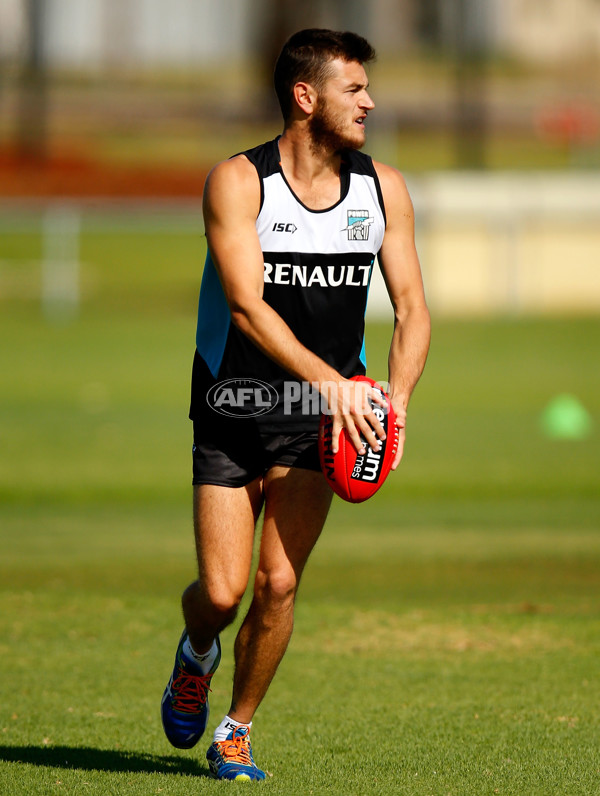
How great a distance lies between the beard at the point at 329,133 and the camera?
15.8 ft

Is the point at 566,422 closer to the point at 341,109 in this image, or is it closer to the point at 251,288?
the point at 341,109

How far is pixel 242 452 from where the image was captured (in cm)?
490

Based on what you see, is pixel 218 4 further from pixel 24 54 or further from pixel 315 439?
pixel 315 439

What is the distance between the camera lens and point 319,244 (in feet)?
15.9

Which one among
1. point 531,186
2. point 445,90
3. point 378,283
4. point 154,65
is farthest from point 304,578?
point 154,65

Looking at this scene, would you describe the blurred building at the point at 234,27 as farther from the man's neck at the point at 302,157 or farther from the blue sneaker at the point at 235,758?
the blue sneaker at the point at 235,758

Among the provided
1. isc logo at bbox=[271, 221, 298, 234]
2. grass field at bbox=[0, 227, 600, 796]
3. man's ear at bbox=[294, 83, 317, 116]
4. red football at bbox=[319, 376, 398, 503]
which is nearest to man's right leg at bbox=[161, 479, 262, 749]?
grass field at bbox=[0, 227, 600, 796]

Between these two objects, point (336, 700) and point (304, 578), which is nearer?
point (336, 700)

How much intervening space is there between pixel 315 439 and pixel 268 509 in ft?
1.01

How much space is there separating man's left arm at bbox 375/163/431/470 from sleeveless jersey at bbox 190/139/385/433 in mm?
53

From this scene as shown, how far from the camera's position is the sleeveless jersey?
482 cm

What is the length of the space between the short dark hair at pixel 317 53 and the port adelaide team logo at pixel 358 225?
46cm

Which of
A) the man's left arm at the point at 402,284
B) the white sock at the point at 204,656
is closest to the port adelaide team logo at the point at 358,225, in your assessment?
the man's left arm at the point at 402,284

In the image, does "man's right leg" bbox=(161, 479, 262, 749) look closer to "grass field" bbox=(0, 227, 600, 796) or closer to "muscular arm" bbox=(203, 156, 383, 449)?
"grass field" bbox=(0, 227, 600, 796)
